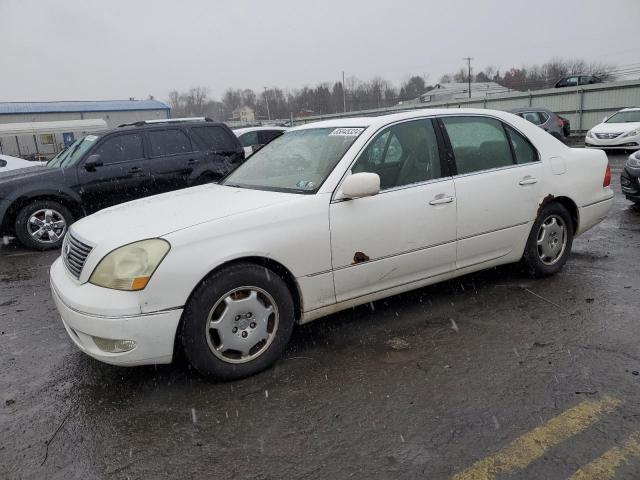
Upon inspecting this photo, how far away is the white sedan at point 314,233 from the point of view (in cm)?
284

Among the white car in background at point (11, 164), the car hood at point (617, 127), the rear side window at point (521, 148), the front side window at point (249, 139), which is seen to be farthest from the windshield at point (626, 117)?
the white car in background at point (11, 164)

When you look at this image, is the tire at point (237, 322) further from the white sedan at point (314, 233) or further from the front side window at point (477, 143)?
the front side window at point (477, 143)

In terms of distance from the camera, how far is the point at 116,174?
755 cm

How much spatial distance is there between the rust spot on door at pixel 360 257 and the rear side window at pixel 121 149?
5.51m

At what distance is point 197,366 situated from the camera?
2.93m

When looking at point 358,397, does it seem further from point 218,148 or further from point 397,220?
point 218,148

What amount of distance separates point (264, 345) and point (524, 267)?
273 centimetres

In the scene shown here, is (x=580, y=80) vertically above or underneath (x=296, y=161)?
above

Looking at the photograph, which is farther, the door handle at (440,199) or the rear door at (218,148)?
the rear door at (218,148)

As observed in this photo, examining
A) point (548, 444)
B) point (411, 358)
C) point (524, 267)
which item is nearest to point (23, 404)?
point (411, 358)

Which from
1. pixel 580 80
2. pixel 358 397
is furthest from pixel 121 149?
pixel 580 80

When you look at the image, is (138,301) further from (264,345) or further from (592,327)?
(592,327)

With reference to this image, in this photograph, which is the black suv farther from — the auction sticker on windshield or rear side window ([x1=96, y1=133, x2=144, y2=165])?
the auction sticker on windshield

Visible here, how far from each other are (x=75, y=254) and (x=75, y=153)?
17.3ft
